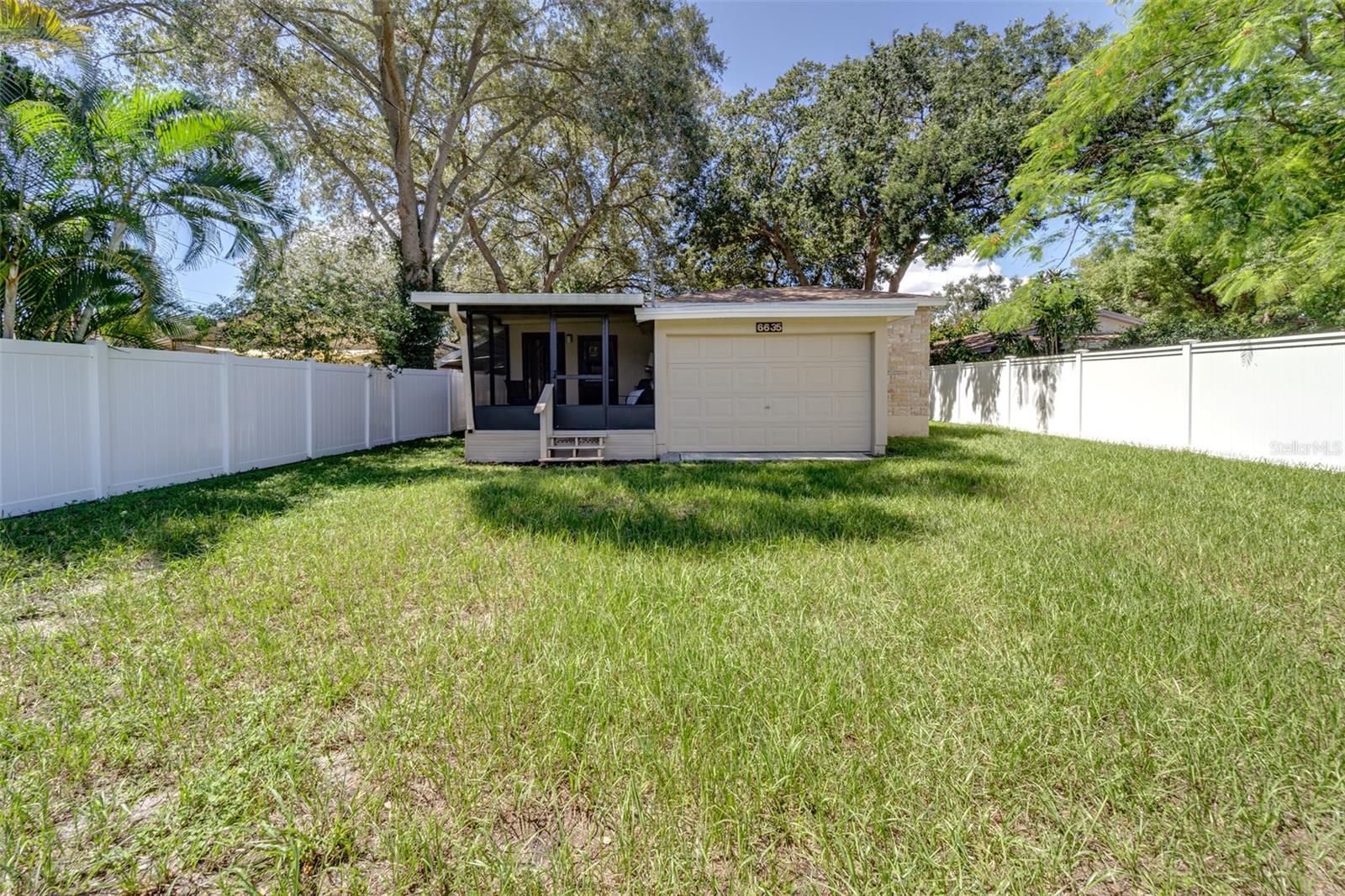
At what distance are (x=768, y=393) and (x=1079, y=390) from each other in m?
7.27

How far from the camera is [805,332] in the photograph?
9859 millimetres

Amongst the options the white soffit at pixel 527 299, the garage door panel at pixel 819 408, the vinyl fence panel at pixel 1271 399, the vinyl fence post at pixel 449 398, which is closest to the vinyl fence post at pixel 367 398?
the white soffit at pixel 527 299

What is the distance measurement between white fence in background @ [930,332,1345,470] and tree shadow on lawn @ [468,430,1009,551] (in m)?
3.43

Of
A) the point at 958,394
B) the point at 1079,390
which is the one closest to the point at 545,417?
the point at 1079,390

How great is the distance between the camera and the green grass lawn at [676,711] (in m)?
1.65

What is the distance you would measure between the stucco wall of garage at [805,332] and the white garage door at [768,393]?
0.10 metres

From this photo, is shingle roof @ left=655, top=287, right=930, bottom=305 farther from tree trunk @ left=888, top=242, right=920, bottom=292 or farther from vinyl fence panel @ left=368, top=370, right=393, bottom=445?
tree trunk @ left=888, top=242, right=920, bottom=292

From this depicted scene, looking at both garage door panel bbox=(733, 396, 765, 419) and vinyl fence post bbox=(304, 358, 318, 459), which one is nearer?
vinyl fence post bbox=(304, 358, 318, 459)

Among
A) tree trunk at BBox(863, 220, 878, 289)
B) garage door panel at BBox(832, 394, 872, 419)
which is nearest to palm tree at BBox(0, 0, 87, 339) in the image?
garage door panel at BBox(832, 394, 872, 419)

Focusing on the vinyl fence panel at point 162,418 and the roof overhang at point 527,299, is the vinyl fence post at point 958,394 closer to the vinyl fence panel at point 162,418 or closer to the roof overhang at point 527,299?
the roof overhang at point 527,299

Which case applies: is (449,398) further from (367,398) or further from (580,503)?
(580,503)

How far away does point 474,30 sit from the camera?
14156 mm

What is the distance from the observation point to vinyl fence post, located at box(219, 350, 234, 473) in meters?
7.70

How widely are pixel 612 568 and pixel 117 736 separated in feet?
8.13
